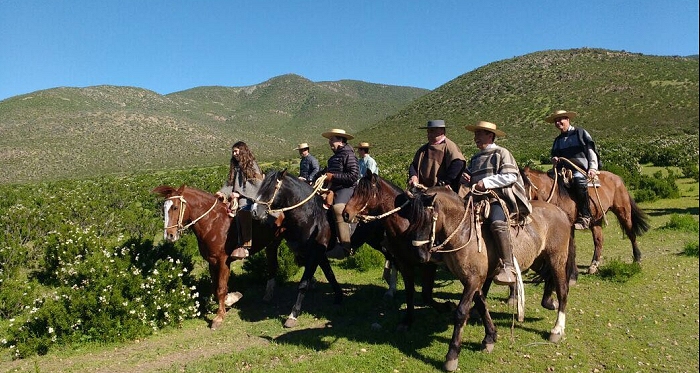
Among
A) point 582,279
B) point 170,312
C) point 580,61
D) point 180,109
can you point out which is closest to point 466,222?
point 582,279

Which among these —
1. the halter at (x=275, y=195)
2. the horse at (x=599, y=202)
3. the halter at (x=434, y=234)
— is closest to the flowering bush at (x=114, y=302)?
the halter at (x=275, y=195)

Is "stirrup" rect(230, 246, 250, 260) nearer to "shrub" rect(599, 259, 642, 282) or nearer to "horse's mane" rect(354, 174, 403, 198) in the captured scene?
"horse's mane" rect(354, 174, 403, 198)

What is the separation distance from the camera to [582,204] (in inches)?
317

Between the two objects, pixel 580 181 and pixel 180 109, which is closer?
pixel 580 181

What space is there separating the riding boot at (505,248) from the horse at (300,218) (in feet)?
8.66

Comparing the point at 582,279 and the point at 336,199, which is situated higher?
the point at 336,199

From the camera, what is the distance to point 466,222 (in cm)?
520

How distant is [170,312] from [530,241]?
566 cm

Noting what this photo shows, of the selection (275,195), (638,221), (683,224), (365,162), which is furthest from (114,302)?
(683,224)

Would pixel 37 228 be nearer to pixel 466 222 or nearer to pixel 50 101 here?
pixel 466 222

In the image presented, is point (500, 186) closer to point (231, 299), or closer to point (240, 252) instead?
point (240, 252)

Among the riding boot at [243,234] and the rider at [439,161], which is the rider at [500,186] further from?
the riding boot at [243,234]

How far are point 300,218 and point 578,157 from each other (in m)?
5.29

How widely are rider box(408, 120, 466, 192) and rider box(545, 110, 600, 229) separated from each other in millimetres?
2601
